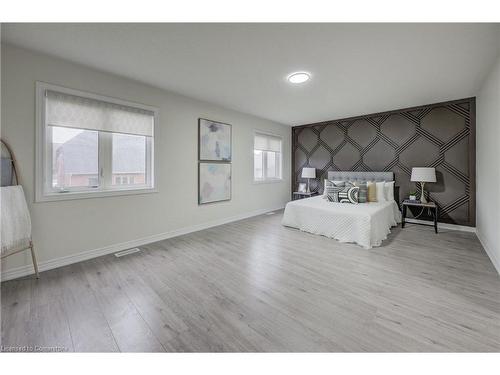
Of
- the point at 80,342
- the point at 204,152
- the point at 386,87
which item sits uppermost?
the point at 386,87

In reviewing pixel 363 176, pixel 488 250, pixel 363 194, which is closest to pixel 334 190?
pixel 363 194

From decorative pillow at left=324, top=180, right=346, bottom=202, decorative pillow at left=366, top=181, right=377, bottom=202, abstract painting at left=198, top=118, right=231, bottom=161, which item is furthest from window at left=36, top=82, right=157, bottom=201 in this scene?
decorative pillow at left=366, top=181, right=377, bottom=202

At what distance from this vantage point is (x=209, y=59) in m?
2.46

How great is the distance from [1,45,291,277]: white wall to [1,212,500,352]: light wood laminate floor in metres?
0.38

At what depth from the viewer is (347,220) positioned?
328 centimetres

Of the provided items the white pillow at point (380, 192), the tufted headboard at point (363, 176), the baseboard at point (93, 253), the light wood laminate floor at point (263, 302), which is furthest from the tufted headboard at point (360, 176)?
the baseboard at point (93, 253)

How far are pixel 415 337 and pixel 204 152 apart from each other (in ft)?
12.1

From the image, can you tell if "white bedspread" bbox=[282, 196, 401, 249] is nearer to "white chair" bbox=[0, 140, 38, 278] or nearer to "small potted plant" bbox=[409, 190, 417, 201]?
"small potted plant" bbox=[409, 190, 417, 201]

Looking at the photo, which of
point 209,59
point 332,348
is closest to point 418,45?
point 209,59

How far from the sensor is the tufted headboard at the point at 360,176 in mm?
4575

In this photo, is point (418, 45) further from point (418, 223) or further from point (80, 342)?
point (80, 342)

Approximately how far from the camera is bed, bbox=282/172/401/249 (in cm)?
310
